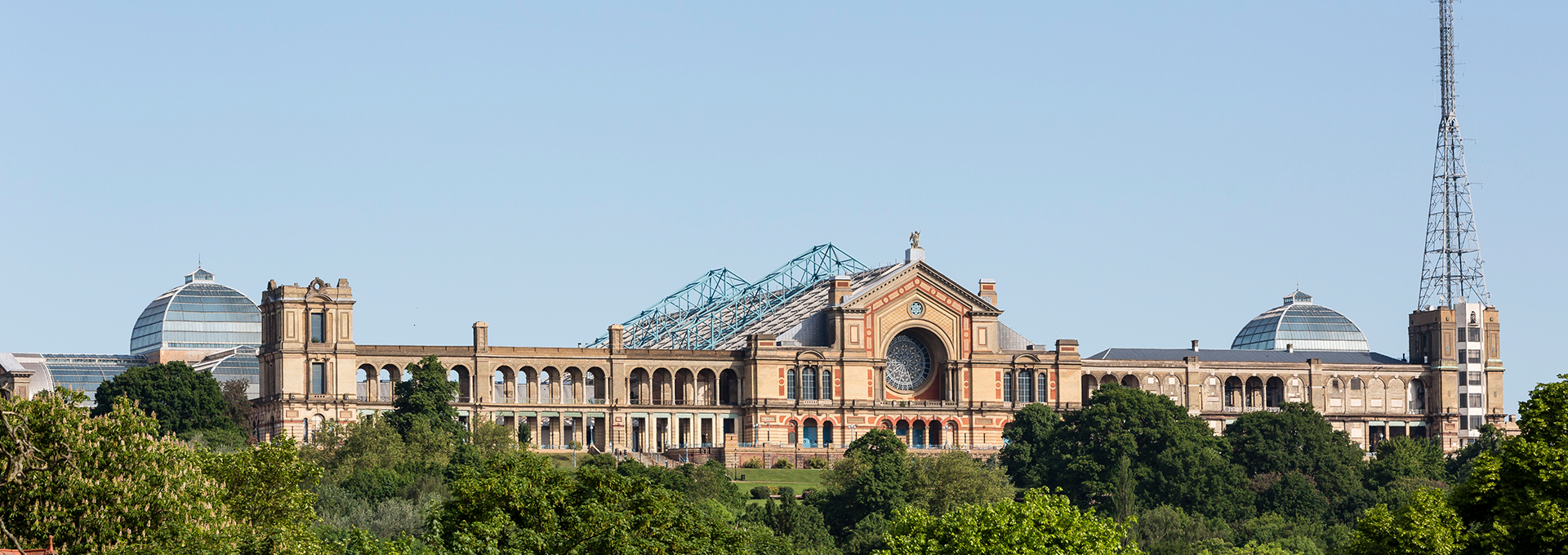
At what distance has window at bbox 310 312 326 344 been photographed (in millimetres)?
161750

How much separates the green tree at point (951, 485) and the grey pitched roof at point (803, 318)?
113 feet

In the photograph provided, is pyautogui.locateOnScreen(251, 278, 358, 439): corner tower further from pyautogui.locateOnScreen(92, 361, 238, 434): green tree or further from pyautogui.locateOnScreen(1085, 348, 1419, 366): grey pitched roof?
pyautogui.locateOnScreen(1085, 348, 1419, 366): grey pitched roof

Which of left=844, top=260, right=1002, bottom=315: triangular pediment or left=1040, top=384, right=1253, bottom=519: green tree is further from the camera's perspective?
left=844, top=260, right=1002, bottom=315: triangular pediment

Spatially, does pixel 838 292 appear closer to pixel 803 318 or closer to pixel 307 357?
pixel 803 318

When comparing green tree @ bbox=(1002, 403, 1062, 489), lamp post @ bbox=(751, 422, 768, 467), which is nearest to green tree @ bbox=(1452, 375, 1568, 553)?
green tree @ bbox=(1002, 403, 1062, 489)

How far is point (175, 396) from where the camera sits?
6088 inches

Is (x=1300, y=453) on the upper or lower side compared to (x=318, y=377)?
lower

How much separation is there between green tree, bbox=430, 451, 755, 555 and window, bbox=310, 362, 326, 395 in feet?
272

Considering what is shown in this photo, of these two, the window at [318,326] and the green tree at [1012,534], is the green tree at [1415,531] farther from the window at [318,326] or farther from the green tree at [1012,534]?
the window at [318,326]

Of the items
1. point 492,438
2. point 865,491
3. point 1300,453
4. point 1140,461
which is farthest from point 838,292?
point 865,491

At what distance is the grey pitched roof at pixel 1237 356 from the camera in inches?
7485

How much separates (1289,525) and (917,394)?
40600 mm

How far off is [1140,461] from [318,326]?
184 ft

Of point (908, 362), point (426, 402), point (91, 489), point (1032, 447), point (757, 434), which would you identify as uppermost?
point (908, 362)
